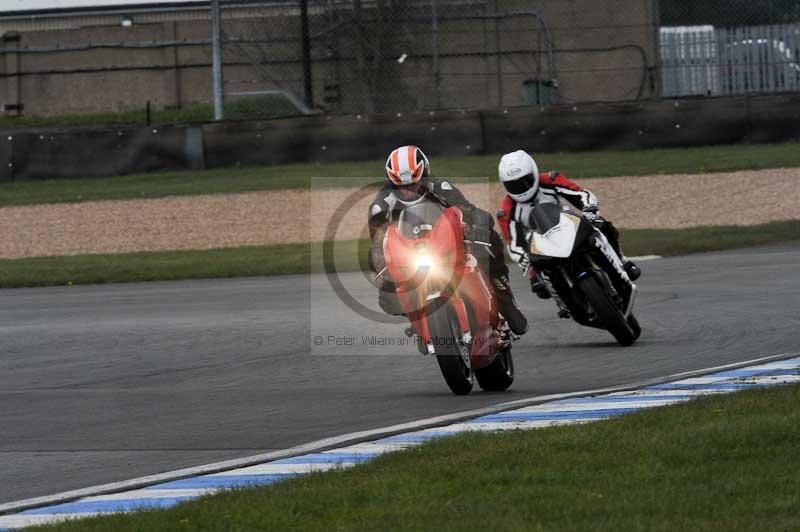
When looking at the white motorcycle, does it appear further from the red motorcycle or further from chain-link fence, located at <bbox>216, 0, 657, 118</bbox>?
chain-link fence, located at <bbox>216, 0, 657, 118</bbox>

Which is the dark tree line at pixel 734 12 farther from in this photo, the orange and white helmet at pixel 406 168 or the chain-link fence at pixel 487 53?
the orange and white helmet at pixel 406 168

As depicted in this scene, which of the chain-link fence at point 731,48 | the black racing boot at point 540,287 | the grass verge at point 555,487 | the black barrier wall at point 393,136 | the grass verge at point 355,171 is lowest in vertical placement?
the grass verge at point 555,487

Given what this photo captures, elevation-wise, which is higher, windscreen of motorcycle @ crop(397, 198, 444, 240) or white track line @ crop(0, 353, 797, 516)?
windscreen of motorcycle @ crop(397, 198, 444, 240)

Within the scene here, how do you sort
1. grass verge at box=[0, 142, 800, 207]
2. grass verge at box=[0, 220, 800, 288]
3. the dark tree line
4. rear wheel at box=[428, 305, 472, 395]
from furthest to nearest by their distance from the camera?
the dark tree line, grass verge at box=[0, 142, 800, 207], grass verge at box=[0, 220, 800, 288], rear wheel at box=[428, 305, 472, 395]

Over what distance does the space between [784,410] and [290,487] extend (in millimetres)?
2488

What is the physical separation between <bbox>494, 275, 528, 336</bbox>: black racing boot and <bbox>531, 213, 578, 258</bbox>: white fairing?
148cm

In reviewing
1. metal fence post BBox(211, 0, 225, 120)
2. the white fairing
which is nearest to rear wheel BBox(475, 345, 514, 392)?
the white fairing

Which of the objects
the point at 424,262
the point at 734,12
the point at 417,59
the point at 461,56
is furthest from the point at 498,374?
the point at 734,12

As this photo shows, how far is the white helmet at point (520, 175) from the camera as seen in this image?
11219 mm

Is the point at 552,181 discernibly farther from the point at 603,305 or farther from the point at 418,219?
the point at 418,219

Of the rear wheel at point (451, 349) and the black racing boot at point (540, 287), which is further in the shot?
the black racing boot at point (540, 287)

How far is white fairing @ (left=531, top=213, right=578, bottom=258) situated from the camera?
11266mm

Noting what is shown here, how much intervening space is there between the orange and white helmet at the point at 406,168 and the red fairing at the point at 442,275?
10.5 inches

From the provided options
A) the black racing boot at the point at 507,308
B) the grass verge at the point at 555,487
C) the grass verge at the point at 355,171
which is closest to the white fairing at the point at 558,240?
the black racing boot at the point at 507,308
